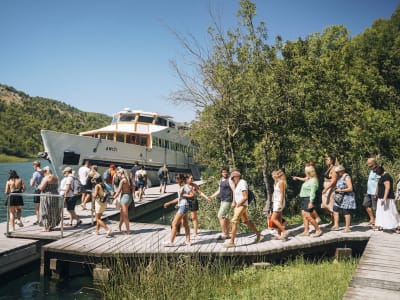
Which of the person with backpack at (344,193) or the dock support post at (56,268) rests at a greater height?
the person with backpack at (344,193)

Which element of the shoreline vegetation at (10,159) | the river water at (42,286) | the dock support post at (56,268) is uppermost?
the shoreline vegetation at (10,159)

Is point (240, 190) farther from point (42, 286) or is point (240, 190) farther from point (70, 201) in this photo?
point (70, 201)

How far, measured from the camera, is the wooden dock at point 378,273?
496 centimetres

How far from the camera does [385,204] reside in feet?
28.0

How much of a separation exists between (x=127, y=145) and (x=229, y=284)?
18077 millimetres

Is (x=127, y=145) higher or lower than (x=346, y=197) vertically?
higher

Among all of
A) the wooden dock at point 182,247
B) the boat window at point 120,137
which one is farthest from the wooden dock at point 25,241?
the boat window at point 120,137

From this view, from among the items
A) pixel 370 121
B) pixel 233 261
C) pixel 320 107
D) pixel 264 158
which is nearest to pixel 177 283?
pixel 233 261

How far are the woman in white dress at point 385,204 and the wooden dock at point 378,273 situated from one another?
21.4 inches

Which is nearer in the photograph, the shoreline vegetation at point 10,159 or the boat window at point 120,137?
the boat window at point 120,137

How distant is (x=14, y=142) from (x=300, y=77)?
353 feet

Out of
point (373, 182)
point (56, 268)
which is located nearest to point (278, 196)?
point (373, 182)

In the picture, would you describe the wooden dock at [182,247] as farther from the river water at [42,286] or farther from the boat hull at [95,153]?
the boat hull at [95,153]

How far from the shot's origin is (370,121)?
49.9 feet
